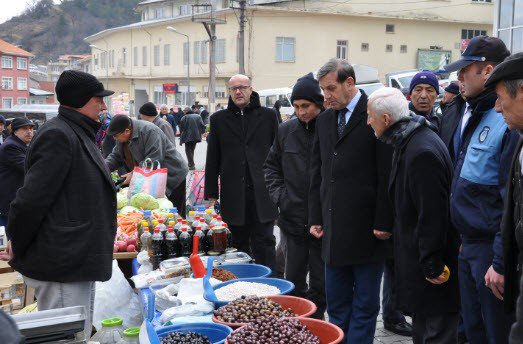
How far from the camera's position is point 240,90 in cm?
568

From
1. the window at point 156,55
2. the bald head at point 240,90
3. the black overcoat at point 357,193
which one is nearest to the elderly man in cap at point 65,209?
the black overcoat at point 357,193

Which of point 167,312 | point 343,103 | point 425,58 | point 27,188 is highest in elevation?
point 425,58

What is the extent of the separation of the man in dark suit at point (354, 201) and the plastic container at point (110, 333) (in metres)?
1.50

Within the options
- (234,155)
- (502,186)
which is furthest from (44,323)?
(234,155)

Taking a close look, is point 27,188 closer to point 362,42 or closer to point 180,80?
point 362,42

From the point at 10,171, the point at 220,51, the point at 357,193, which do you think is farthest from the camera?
the point at 220,51

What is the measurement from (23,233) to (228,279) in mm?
1488

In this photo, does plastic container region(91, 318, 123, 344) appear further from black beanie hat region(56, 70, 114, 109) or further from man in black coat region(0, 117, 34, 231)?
man in black coat region(0, 117, 34, 231)

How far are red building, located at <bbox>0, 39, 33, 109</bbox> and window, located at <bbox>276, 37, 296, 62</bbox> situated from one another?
39635mm

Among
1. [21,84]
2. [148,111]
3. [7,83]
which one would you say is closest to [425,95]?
[148,111]

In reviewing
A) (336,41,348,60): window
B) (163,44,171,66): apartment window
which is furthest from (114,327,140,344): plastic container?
(163,44,171,66): apartment window

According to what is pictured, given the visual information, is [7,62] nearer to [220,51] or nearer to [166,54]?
[166,54]

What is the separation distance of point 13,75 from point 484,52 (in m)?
74.1

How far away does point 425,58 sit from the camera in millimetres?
43406
